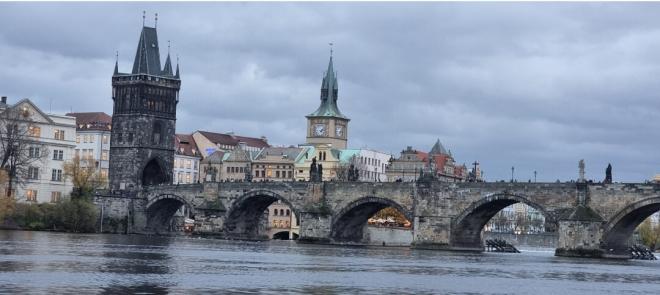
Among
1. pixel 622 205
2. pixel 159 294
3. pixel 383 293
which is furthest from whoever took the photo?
pixel 622 205

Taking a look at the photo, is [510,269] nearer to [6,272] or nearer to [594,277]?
[594,277]

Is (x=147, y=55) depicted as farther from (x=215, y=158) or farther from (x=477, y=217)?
(x=477, y=217)

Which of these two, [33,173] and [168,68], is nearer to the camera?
[33,173]

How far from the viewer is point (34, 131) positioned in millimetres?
132000

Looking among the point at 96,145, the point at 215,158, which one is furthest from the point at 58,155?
the point at 215,158

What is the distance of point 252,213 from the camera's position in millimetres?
138000

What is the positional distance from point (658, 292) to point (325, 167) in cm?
14025

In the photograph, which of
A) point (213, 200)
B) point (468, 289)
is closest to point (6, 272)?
point (468, 289)

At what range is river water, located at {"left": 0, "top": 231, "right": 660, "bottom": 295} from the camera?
48.5 metres

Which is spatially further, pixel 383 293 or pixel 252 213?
pixel 252 213

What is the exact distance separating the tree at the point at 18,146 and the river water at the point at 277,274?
130 feet

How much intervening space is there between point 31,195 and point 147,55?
2624cm

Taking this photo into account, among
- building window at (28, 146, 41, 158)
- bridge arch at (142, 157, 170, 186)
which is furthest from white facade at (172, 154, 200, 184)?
building window at (28, 146, 41, 158)

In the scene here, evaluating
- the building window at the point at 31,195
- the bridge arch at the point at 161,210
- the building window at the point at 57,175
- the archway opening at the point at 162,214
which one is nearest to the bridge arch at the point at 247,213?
the bridge arch at the point at 161,210
